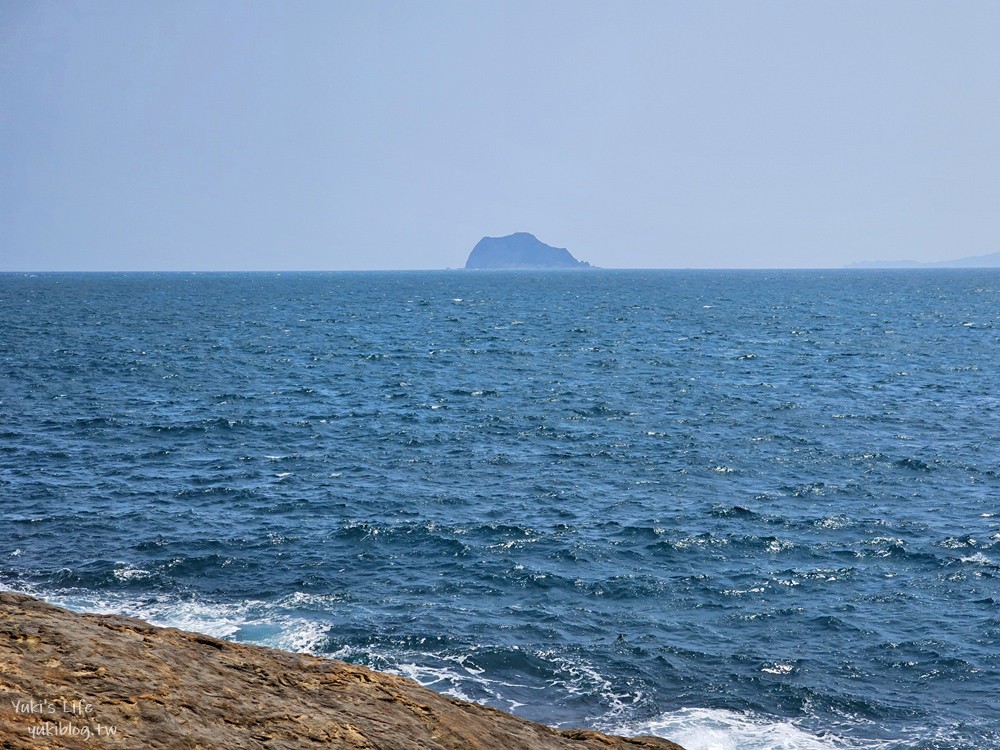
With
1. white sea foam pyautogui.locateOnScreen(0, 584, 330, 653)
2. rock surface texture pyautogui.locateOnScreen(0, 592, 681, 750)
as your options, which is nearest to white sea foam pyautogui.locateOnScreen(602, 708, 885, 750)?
rock surface texture pyautogui.locateOnScreen(0, 592, 681, 750)

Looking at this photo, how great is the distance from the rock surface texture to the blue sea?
11.4 meters

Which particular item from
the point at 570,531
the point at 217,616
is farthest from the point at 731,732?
the point at 217,616

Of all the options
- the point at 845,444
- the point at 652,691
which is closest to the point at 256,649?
the point at 652,691

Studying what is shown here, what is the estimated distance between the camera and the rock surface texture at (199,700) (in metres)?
11.4

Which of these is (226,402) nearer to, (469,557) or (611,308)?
(469,557)

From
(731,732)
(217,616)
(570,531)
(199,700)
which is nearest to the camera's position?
(199,700)

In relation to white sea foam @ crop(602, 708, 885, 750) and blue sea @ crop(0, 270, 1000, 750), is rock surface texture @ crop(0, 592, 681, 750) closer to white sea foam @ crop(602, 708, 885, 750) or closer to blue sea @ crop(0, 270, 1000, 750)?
white sea foam @ crop(602, 708, 885, 750)

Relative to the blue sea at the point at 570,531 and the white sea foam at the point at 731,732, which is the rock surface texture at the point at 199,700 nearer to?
the white sea foam at the point at 731,732

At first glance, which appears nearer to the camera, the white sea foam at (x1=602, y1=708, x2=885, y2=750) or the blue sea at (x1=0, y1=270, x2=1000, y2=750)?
the white sea foam at (x1=602, y1=708, x2=885, y2=750)

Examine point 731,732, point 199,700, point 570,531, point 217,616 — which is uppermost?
point 199,700

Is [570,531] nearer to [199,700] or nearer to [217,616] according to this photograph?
[217,616]

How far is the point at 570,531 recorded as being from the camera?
38.4 meters

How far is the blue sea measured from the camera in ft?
87.5

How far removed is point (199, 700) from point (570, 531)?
27.0 m
